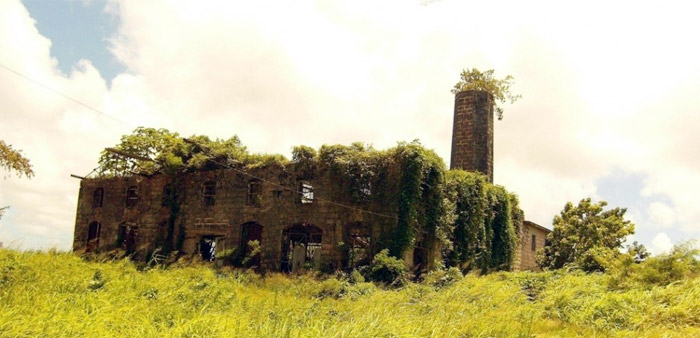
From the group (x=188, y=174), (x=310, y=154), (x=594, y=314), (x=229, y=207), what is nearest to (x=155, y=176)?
(x=188, y=174)

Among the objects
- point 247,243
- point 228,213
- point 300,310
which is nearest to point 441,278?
point 300,310

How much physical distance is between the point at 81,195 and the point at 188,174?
9.39 metres

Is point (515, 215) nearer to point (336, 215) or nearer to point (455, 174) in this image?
point (455, 174)

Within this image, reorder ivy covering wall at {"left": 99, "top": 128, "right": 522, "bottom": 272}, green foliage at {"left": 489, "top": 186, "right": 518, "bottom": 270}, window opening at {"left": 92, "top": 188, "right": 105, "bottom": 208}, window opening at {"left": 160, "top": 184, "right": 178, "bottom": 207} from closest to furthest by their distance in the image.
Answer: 1. ivy covering wall at {"left": 99, "top": 128, "right": 522, "bottom": 272}
2. green foliage at {"left": 489, "top": 186, "right": 518, "bottom": 270}
3. window opening at {"left": 160, "top": 184, "right": 178, "bottom": 207}
4. window opening at {"left": 92, "top": 188, "right": 105, "bottom": 208}

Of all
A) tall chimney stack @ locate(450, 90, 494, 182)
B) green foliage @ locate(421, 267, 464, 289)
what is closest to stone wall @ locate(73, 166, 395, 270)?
green foliage @ locate(421, 267, 464, 289)

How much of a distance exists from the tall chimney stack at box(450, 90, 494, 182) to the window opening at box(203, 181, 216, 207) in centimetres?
1124

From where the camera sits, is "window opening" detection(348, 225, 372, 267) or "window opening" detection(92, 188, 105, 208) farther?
"window opening" detection(92, 188, 105, 208)

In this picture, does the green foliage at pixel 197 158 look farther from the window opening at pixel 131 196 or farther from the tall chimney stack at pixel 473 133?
the tall chimney stack at pixel 473 133

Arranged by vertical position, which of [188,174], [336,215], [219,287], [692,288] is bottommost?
[219,287]

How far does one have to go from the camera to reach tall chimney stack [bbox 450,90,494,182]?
25281 mm

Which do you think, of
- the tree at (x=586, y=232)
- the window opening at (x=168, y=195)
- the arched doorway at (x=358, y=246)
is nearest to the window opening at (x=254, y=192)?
the window opening at (x=168, y=195)

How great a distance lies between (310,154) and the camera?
68.6ft

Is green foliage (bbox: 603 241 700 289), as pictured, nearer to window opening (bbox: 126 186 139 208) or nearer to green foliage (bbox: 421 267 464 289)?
green foliage (bbox: 421 267 464 289)

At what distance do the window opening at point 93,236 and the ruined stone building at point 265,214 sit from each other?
5 centimetres
